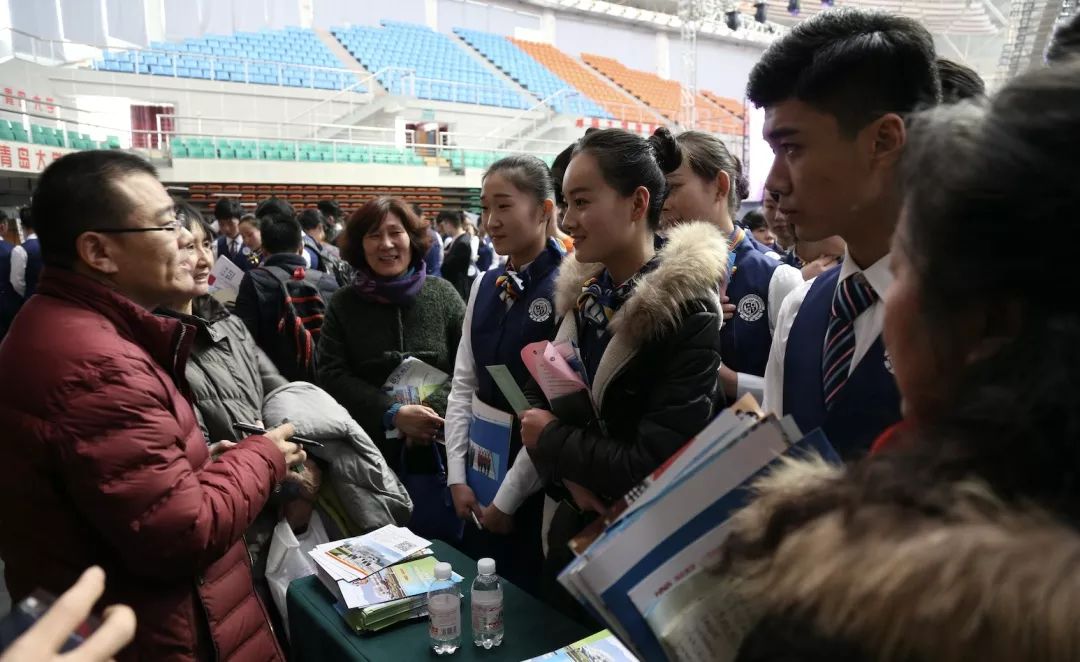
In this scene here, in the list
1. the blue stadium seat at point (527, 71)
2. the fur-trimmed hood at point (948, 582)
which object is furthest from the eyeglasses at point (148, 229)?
the blue stadium seat at point (527, 71)

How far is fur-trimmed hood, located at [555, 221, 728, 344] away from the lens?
4.96ft

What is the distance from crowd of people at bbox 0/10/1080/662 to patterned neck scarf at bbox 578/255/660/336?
0.04 feet

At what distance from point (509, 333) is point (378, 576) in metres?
0.81

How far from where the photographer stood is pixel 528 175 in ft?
7.82

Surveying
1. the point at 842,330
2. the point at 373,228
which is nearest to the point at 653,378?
the point at 842,330

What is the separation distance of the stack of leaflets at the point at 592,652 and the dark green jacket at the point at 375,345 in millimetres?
1250

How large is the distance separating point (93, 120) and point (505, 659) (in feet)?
47.5

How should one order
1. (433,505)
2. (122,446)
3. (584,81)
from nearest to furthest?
1. (122,446)
2. (433,505)
3. (584,81)

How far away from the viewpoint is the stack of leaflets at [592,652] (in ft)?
4.66

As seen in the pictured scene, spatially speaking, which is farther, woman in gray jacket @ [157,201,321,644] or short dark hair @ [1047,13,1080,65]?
woman in gray jacket @ [157,201,321,644]

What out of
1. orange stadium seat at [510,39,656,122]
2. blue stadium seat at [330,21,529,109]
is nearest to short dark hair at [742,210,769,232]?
blue stadium seat at [330,21,529,109]

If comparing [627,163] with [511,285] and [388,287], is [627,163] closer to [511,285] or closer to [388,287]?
[511,285]

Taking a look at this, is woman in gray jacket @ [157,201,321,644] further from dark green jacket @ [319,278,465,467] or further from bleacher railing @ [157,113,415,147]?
bleacher railing @ [157,113,415,147]

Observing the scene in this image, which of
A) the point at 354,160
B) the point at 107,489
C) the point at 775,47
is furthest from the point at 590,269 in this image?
the point at 354,160
